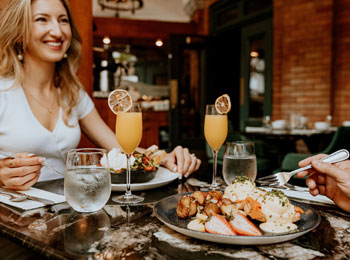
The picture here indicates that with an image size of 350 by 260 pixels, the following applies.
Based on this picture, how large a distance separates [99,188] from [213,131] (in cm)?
58

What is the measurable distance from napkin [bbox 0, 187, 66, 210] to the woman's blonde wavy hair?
774 mm

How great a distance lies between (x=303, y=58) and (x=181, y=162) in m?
4.73

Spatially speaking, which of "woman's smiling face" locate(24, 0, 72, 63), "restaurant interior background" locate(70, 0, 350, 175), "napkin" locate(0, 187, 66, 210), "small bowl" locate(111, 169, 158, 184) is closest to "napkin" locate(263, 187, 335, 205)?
"small bowl" locate(111, 169, 158, 184)

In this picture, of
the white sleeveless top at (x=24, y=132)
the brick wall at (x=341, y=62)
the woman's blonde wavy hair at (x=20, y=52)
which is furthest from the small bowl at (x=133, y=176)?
the brick wall at (x=341, y=62)

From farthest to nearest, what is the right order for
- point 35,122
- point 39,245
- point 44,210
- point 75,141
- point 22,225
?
point 75,141, point 35,122, point 44,210, point 22,225, point 39,245

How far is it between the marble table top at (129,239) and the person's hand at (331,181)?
0.13 feet

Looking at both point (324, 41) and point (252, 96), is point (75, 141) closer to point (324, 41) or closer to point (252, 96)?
point (324, 41)

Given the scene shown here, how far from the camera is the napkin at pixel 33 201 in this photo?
3.17 feet

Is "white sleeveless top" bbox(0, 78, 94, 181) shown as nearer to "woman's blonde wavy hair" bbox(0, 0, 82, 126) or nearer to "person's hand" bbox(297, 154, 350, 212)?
"woman's blonde wavy hair" bbox(0, 0, 82, 126)

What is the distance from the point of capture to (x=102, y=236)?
0.75m

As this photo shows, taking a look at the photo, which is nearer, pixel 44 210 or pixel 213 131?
pixel 44 210

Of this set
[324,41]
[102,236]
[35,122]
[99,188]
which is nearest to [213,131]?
[99,188]

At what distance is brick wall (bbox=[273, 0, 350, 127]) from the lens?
507 centimetres

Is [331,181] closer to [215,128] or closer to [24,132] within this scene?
[215,128]
